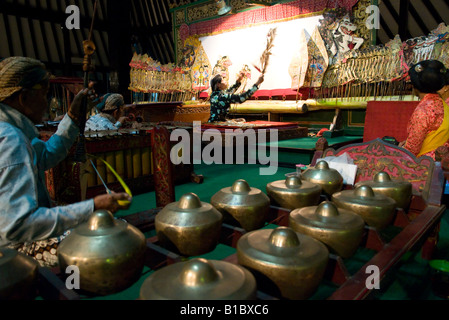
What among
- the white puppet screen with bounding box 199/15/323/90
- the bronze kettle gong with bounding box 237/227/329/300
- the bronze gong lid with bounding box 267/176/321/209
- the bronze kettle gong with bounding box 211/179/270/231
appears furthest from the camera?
the white puppet screen with bounding box 199/15/323/90

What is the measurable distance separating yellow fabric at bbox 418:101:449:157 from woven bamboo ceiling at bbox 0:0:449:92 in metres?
5.24

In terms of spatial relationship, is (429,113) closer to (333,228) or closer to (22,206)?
(333,228)

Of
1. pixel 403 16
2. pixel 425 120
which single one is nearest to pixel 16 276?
pixel 425 120

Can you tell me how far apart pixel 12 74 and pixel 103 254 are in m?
0.76

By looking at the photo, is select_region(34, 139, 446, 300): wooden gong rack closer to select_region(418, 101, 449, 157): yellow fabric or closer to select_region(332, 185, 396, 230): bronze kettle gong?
select_region(332, 185, 396, 230): bronze kettle gong

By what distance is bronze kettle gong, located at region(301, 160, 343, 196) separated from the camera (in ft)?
4.94

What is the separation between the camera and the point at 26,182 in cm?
97

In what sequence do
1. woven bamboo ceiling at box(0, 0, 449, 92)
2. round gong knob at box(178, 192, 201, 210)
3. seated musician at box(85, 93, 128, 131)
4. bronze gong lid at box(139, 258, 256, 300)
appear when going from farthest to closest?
woven bamboo ceiling at box(0, 0, 449, 92)
seated musician at box(85, 93, 128, 131)
round gong knob at box(178, 192, 201, 210)
bronze gong lid at box(139, 258, 256, 300)

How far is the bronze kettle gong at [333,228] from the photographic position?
3.14 ft

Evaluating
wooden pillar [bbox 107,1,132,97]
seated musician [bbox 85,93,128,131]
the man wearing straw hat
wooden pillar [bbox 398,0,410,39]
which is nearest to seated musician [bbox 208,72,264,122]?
seated musician [bbox 85,93,128,131]

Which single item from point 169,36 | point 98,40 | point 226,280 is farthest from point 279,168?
point 98,40

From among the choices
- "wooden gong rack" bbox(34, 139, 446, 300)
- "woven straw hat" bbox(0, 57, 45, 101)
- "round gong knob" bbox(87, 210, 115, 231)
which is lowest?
"wooden gong rack" bbox(34, 139, 446, 300)

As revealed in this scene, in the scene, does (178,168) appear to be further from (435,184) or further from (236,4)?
(236,4)
